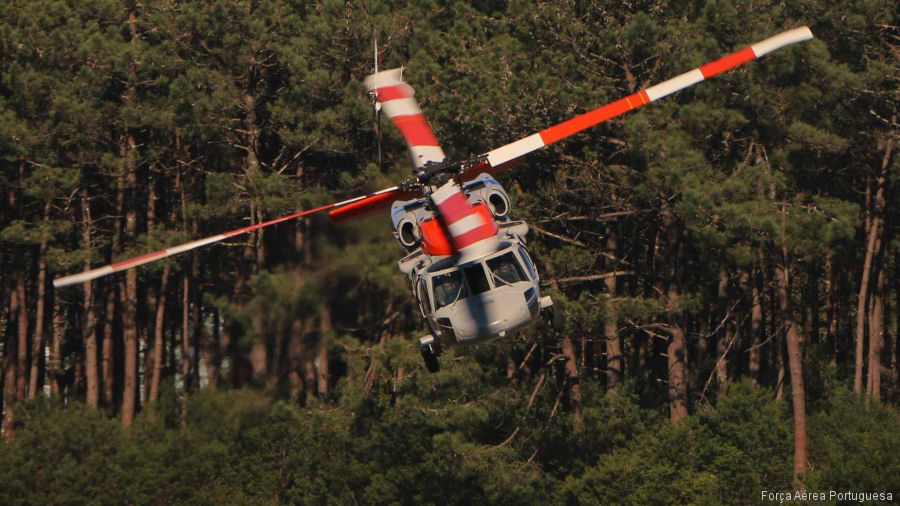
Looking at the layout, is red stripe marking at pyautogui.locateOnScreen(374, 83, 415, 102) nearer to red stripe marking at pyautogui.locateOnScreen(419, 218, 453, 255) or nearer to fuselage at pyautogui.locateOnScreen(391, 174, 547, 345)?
fuselage at pyautogui.locateOnScreen(391, 174, 547, 345)

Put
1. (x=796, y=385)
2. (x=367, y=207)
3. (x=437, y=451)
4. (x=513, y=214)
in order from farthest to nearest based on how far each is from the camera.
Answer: (x=437, y=451)
(x=796, y=385)
(x=513, y=214)
(x=367, y=207)

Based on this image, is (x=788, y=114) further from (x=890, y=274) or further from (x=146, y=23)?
(x=146, y=23)

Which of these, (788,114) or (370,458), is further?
(370,458)

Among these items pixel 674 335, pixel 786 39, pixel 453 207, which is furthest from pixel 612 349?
pixel 453 207

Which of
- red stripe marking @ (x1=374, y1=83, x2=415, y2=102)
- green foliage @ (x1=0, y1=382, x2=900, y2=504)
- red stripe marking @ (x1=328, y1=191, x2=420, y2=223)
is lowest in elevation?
green foliage @ (x1=0, y1=382, x2=900, y2=504)

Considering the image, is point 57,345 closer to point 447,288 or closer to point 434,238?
point 434,238

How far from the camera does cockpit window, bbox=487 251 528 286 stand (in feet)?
55.1

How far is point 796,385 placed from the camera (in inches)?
1187

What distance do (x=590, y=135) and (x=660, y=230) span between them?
3973 mm

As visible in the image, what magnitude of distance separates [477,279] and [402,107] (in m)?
2.46

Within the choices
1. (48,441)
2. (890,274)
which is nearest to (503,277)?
(48,441)

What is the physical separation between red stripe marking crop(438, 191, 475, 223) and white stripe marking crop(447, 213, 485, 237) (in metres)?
0.08

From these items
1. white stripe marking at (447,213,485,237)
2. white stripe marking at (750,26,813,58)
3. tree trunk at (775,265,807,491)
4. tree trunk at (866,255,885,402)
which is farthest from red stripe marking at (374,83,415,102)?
tree trunk at (866,255,885,402)

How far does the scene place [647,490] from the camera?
93.7 ft
